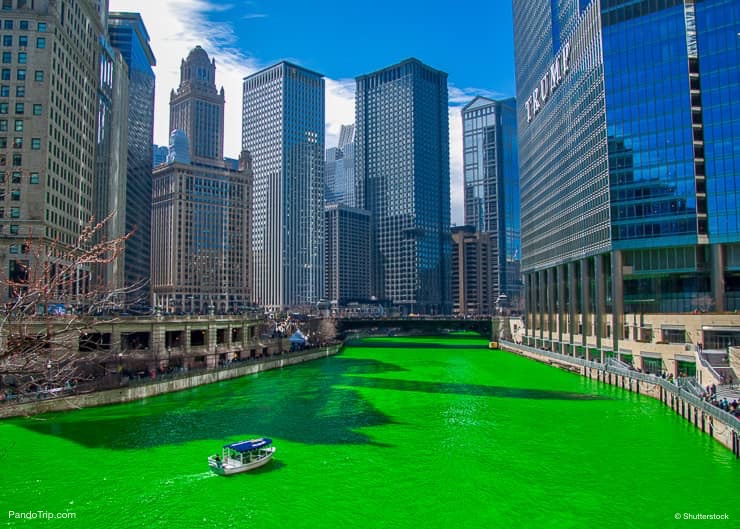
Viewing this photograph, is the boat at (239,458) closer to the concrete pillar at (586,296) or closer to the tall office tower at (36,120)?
the tall office tower at (36,120)

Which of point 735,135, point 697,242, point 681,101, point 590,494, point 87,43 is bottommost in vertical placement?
point 590,494

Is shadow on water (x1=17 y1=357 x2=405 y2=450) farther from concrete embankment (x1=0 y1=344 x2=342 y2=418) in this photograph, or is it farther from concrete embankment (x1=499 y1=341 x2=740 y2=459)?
concrete embankment (x1=499 y1=341 x2=740 y2=459)

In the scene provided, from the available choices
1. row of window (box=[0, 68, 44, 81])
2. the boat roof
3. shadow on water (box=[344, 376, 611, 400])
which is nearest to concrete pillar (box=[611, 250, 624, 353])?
shadow on water (box=[344, 376, 611, 400])

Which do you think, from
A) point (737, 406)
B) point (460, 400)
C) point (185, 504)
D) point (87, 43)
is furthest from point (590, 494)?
point (87, 43)

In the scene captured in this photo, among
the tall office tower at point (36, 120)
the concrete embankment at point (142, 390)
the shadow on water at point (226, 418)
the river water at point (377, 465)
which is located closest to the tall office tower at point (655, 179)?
the river water at point (377, 465)

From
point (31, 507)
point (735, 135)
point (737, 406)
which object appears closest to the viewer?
point (31, 507)

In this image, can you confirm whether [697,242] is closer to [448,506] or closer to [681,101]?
[681,101]
